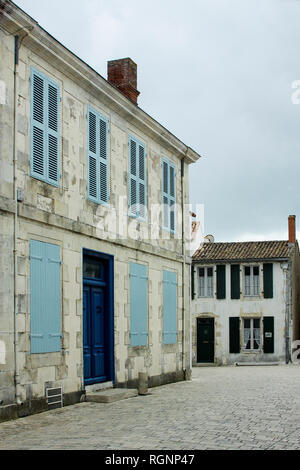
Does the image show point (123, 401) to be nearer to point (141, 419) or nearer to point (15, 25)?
point (141, 419)

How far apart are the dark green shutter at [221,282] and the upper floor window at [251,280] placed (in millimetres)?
959

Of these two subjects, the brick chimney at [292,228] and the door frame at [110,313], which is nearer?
the door frame at [110,313]

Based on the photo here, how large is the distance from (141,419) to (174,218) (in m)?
8.06

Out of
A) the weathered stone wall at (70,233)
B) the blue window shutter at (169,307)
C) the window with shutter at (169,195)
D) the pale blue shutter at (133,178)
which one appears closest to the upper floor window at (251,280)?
the blue window shutter at (169,307)

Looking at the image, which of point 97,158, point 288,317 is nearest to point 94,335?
point 97,158

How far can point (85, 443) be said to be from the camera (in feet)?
23.6

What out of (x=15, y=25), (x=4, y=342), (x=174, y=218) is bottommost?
(x=4, y=342)

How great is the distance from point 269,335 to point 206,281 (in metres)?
3.80

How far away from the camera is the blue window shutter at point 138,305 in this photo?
13750mm

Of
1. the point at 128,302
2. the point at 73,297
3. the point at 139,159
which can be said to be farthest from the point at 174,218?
the point at 73,297

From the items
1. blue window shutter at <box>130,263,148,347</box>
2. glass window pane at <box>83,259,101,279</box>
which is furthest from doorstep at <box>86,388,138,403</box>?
glass window pane at <box>83,259,101,279</box>

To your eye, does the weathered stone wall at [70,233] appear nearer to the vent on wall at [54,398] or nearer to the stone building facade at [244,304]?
the vent on wall at [54,398]

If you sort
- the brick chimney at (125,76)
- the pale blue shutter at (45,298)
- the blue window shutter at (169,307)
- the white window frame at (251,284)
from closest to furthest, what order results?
the pale blue shutter at (45,298) → the brick chimney at (125,76) → the blue window shutter at (169,307) → the white window frame at (251,284)

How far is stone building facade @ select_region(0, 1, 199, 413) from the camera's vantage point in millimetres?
9648
